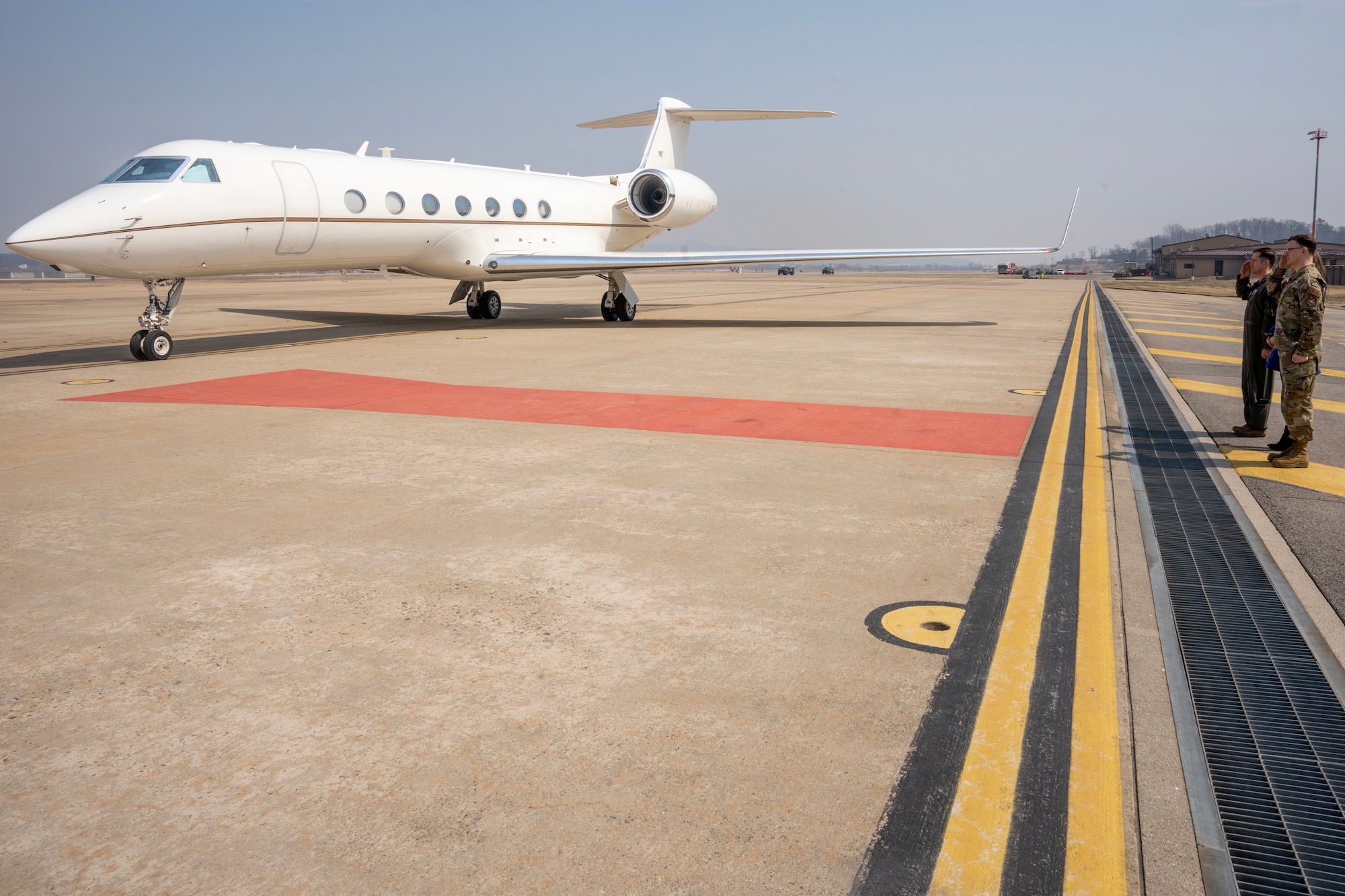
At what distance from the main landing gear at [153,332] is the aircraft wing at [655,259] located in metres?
6.26

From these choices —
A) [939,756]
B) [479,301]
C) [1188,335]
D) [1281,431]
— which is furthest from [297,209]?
[1188,335]

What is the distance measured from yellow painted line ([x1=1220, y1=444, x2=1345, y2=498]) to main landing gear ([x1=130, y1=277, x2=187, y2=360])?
1204 centimetres

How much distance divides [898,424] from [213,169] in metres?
9.95

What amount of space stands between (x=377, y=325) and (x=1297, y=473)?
50.9 ft

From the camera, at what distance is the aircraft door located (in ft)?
43.6

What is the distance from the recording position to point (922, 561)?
4.33 metres

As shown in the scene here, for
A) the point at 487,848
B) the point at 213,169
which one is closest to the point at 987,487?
the point at 487,848

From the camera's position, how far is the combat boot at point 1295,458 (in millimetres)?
6422

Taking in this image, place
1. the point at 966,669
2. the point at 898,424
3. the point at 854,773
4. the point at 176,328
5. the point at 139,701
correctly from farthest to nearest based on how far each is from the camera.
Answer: the point at 176,328, the point at 898,424, the point at 966,669, the point at 139,701, the point at 854,773

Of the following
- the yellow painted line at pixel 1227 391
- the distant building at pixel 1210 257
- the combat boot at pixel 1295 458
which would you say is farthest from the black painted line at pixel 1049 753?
the distant building at pixel 1210 257

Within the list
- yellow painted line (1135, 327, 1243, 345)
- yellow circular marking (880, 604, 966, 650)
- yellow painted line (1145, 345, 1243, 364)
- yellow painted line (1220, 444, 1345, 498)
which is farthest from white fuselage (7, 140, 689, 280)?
yellow painted line (1135, 327, 1243, 345)

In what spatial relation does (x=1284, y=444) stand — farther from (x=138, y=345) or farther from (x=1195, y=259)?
(x=1195, y=259)

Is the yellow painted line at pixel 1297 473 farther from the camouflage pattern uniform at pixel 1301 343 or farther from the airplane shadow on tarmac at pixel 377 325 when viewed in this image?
the airplane shadow on tarmac at pixel 377 325

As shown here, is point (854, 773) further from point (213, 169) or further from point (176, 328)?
point (176, 328)
